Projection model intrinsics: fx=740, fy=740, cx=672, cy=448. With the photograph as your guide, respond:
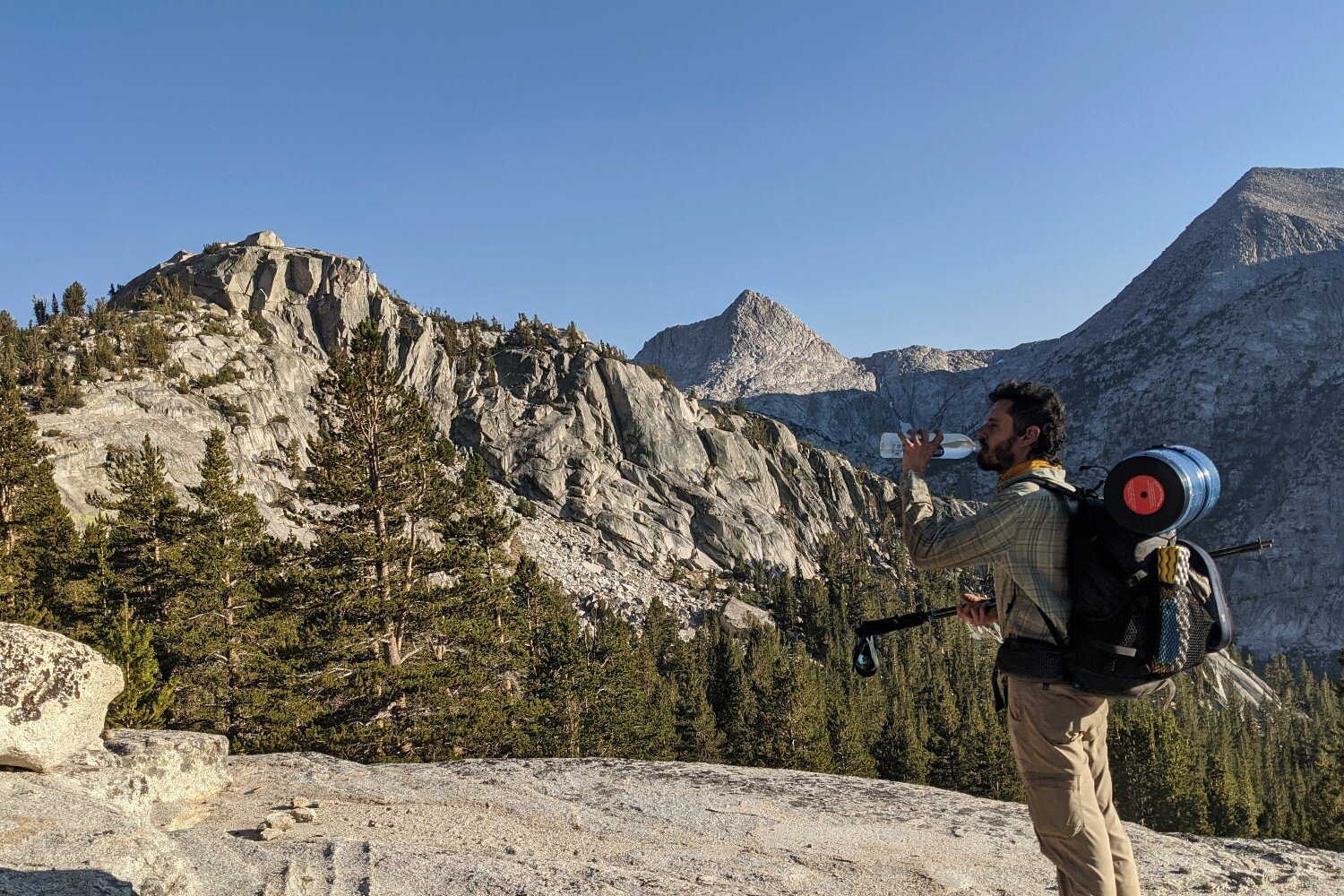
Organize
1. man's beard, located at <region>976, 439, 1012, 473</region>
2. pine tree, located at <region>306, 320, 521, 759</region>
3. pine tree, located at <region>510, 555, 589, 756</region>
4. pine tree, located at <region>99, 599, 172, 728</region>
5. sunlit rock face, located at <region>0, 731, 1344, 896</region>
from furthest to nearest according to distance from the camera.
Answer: pine tree, located at <region>510, 555, 589, 756</region> → pine tree, located at <region>306, 320, 521, 759</region> → pine tree, located at <region>99, 599, 172, 728</region> → sunlit rock face, located at <region>0, 731, 1344, 896</region> → man's beard, located at <region>976, 439, 1012, 473</region>

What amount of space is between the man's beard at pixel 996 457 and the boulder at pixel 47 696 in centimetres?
928

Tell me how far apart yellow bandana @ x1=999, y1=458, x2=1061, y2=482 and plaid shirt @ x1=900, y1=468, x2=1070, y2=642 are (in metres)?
0.04

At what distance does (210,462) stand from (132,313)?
80011 mm

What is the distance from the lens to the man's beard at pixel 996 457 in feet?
15.5

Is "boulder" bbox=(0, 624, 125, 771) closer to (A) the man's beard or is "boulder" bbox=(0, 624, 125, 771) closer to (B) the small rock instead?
(B) the small rock

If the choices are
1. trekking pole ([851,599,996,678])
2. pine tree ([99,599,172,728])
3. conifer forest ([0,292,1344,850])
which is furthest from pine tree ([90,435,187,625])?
trekking pole ([851,599,996,678])

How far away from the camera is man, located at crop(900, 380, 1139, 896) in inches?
165

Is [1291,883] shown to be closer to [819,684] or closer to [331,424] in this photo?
[331,424]

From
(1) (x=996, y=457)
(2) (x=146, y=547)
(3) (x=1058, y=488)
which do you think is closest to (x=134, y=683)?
(2) (x=146, y=547)

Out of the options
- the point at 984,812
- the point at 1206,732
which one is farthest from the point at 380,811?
the point at 1206,732

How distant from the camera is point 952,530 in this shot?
452cm

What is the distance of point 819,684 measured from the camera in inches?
2286

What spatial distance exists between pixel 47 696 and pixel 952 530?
9253 millimetres

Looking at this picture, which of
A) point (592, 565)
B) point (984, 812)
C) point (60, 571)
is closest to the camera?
point (984, 812)
